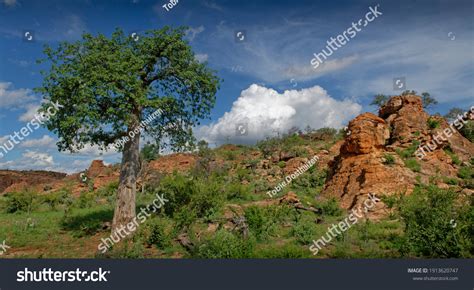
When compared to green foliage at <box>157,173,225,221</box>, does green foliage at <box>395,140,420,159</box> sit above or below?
above

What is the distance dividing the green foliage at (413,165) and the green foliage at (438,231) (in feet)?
21.7

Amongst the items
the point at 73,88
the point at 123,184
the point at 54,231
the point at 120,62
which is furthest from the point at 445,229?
the point at 54,231

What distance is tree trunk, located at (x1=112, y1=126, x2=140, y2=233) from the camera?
527 inches

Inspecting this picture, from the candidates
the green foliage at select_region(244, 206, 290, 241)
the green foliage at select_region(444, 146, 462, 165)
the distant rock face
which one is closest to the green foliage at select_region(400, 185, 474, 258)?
the green foliage at select_region(244, 206, 290, 241)

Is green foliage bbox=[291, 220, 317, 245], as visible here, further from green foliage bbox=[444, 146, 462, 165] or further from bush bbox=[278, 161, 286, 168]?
bush bbox=[278, 161, 286, 168]

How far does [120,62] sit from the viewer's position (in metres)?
12.7

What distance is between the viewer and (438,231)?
10547 mm

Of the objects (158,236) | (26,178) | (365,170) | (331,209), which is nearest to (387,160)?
(365,170)

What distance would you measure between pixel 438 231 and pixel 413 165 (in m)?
8.85

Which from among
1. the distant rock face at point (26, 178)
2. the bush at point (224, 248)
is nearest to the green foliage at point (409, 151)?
the bush at point (224, 248)

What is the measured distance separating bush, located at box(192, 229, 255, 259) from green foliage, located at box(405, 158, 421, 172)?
11.4 m

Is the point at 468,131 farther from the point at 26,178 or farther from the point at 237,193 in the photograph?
the point at 26,178

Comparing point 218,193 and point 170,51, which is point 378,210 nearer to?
point 218,193

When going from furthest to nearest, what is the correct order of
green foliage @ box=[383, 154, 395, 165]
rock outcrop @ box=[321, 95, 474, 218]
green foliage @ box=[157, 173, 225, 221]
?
green foliage @ box=[383, 154, 395, 165] < rock outcrop @ box=[321, 95, 474, 218] < green foliage @ box=[157, 173, 225, 221]
